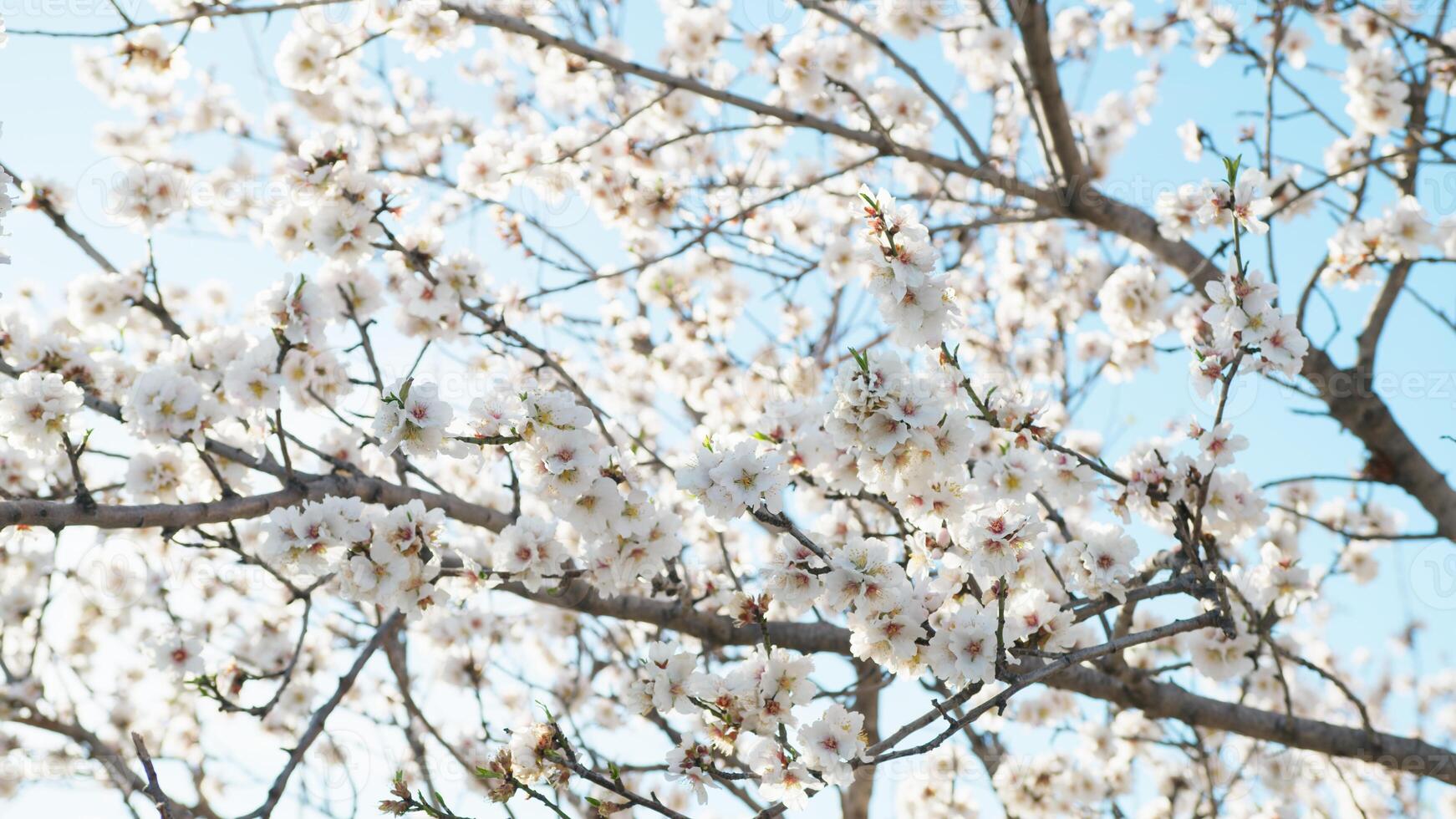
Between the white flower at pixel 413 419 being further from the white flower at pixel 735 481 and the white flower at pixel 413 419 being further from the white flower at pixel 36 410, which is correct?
the white flower at pixel 36 410

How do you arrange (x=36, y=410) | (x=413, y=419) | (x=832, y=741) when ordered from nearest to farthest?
(x=832, y=741), (x=413, y=419), (x=36, y=410)

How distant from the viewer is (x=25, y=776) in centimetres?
533

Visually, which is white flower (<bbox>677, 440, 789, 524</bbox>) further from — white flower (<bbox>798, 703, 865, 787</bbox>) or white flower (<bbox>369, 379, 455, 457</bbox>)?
white flower (<bbox>369, 379, 455, 457</bbox>)

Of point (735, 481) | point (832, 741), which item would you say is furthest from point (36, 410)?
point (832, 741)

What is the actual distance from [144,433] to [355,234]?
97cm

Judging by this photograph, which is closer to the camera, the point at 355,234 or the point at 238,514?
the point at 238,514

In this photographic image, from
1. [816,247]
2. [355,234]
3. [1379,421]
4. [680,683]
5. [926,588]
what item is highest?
[816,247]

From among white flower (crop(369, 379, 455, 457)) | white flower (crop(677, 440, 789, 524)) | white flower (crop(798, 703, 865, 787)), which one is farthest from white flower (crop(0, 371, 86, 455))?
white flower (crop(798, 703, 865, 787))

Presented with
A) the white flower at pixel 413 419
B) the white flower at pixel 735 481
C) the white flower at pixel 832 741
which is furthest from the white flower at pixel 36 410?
the white flower at pixel 832 741

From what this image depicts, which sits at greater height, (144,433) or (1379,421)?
(1379,421)

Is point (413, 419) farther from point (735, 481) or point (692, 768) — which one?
point (692, 768)

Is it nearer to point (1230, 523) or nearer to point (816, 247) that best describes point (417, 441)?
point (1230, 523)

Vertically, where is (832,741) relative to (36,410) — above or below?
below

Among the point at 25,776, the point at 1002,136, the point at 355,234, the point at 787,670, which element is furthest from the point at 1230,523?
the point at 25,776
